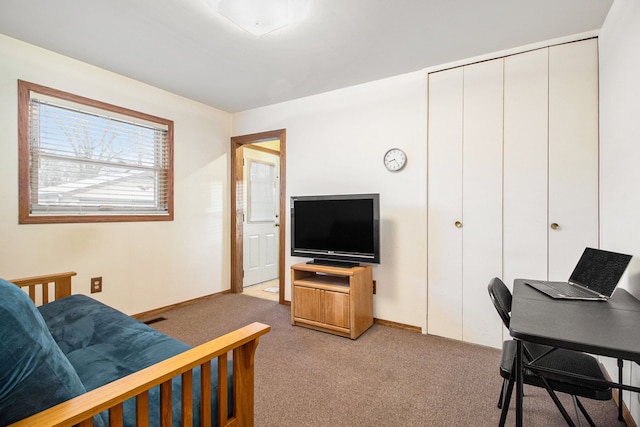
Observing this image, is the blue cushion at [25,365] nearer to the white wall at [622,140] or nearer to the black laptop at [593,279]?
the black laptop at [593,279]

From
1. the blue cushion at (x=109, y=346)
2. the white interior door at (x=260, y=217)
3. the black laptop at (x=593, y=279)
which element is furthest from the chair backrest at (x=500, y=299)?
the white interior door at (x=260, y=217)

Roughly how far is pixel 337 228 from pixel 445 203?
104 centimetres

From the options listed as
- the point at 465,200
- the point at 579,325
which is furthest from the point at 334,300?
the point at 579,325

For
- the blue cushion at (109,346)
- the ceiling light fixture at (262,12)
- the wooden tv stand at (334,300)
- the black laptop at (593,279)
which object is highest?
the ceiling light fixture at (262,12)

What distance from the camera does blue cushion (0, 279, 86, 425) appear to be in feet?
2.33

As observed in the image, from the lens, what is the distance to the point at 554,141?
2.39 m

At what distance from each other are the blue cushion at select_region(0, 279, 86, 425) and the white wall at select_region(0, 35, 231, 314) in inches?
92.8

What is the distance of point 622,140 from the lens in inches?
70.1

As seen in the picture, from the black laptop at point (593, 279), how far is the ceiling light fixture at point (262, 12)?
2.23 m

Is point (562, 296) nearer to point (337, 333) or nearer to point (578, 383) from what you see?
point (578, 383)

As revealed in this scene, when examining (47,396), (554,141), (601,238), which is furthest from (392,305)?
(47,396)


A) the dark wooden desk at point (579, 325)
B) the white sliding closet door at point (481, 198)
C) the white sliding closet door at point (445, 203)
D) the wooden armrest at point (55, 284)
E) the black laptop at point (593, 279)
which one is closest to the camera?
the dark wooden desk at point (579, 325)

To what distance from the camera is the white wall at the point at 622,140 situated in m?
1.58

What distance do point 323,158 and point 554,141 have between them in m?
2.12
